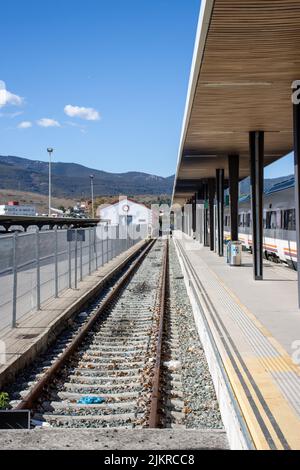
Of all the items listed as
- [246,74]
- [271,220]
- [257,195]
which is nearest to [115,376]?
[246,74]

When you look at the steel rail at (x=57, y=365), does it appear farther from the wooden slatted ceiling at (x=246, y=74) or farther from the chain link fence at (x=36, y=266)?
the wooden slatted ceiling at (x=246, y=74)

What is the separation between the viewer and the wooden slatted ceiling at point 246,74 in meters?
8.59

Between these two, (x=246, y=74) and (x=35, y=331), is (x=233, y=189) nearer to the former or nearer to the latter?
(x=246, y=74)

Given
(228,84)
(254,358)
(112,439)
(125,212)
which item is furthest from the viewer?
(125,212)

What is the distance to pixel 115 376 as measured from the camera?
31.3 ft

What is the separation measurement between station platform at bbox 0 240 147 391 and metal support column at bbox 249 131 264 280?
5.09 metres

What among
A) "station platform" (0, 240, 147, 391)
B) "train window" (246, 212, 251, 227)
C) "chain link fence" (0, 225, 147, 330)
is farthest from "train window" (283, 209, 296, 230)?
"train window" (246, 212, 251, 227)

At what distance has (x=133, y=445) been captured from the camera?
Result: 5996 millimetres

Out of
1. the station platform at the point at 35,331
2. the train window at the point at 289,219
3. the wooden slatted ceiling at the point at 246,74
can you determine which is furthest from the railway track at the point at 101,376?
the train window at the point at 289,219

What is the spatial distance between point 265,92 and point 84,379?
25.1ft

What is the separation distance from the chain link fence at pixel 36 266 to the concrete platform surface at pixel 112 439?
503cm

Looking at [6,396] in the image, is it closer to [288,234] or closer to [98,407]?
[98,407]

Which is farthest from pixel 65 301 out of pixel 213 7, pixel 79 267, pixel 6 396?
pixel 213 7

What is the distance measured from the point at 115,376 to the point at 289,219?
14709 millimetres
